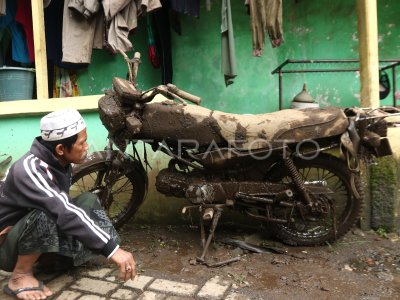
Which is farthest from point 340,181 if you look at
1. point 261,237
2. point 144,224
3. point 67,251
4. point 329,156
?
point 67,251

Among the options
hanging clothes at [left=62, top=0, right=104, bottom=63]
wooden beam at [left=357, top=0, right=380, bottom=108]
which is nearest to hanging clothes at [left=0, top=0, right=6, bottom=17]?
hanging clothes at [left=62, top=0, right=104, bottom=63]

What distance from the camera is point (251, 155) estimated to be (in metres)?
2.87

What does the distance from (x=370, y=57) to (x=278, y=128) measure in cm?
148

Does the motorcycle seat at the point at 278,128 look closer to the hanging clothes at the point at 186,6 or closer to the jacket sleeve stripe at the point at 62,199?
the jacket sleeve stripe at the point at 62,199

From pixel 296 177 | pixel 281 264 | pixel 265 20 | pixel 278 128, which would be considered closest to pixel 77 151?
pixel 278 128

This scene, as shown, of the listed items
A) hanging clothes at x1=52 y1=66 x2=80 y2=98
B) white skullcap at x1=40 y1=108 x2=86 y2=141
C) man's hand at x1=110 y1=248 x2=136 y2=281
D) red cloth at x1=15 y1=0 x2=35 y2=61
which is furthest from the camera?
hanging clothes at x1=52 y1=66 x2=80 y2=98

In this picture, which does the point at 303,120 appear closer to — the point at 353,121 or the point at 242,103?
the point at 353,121

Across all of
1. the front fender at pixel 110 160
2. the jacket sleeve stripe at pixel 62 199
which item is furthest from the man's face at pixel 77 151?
the front fender at pixel 110 160

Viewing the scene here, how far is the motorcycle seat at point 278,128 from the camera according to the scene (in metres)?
2.83

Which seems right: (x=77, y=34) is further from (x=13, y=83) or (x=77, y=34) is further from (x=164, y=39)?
(x=164, y=39)

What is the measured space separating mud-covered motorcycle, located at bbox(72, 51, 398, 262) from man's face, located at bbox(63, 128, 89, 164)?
61 centimetres

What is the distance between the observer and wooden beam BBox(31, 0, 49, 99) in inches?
163

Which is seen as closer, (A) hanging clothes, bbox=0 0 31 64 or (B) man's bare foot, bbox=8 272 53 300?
(B) man's bare foot, bbox=8 272 53 300

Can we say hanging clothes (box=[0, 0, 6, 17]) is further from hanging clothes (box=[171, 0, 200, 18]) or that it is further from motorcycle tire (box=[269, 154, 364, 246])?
motorcycle tire (box=[269, 154, 364, 246])
